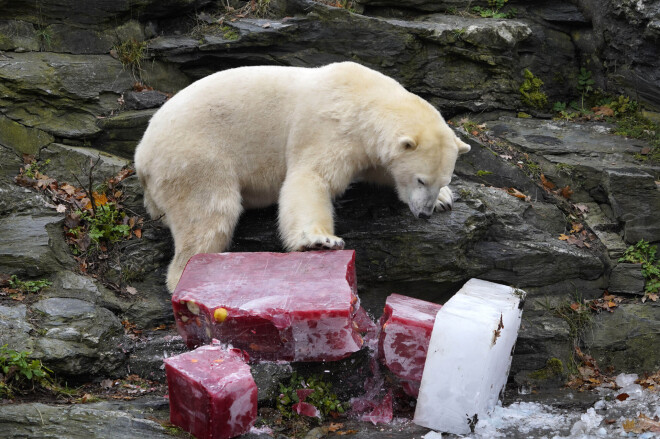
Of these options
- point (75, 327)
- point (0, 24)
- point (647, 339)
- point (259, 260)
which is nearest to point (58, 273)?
point (75, 327)

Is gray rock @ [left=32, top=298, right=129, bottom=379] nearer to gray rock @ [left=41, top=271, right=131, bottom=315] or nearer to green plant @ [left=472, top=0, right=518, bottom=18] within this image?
gray rock @ [left=41, top=271, right=131, bottom=315]

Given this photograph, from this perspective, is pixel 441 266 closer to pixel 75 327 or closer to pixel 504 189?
pixel 504 189

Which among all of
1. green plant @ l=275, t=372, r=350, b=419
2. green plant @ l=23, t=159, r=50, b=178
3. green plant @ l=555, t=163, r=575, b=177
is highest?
green plant @ l=555, t=163, r=575, b=177

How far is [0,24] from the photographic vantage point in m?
8.02

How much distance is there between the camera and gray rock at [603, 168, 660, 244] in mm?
6605

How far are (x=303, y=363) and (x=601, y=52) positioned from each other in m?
5.80

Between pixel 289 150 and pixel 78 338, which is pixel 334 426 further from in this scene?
pixel 289 150

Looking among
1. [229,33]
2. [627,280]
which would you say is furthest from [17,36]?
[627,280]

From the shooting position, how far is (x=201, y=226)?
5797 millimetres

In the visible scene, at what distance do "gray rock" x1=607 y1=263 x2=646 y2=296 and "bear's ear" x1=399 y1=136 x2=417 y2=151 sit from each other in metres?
2.32

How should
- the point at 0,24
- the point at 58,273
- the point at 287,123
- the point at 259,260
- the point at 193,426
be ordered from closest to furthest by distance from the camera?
the point at 193,426
the point at 259,260
the point at 58,273
the point at 287,123
the point at 0,24

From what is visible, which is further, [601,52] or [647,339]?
[601,52]

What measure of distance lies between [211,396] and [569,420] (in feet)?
7.74

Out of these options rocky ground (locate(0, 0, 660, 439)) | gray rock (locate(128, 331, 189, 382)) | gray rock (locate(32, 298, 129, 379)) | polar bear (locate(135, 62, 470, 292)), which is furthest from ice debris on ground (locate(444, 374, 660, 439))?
gray rock (locate(32, 298, 129, 379))
